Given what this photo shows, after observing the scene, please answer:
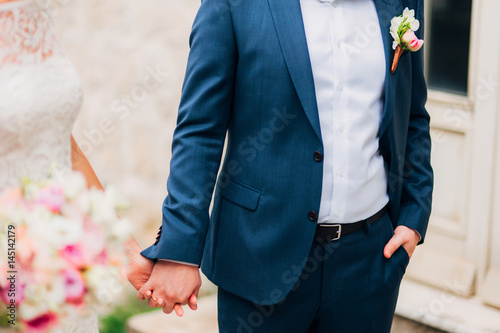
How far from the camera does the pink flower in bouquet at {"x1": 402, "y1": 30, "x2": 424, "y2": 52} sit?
1.85 meters

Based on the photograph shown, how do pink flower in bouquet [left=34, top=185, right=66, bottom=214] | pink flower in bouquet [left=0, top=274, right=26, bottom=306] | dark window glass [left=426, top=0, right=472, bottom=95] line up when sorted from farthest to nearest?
dark window glass [left=426, top=0, right=472, bottom=95], pink flower in bouquet [left=34, top=185, right=66, bottom=214], pink flower in bouquet [left=0, top=274, right=26, bottom=306]

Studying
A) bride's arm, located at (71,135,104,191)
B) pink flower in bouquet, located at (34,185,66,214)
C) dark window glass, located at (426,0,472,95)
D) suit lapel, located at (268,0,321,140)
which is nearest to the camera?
pink flower in bouquet, located at (34,185,66,214)

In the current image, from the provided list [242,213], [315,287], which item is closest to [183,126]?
[242,213]

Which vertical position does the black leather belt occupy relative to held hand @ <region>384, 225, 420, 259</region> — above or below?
above

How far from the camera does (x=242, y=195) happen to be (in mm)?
1887

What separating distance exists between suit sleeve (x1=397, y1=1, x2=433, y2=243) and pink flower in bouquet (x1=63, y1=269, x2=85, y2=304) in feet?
3.55

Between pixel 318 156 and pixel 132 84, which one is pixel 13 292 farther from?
pixel 132 84

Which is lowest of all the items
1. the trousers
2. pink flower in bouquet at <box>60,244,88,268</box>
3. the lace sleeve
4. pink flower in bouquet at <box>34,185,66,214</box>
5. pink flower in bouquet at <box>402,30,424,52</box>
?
the trousers

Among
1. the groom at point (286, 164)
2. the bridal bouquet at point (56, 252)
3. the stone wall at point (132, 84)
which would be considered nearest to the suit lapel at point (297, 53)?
the groom at point (286, 164)

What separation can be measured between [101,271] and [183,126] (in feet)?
2.22

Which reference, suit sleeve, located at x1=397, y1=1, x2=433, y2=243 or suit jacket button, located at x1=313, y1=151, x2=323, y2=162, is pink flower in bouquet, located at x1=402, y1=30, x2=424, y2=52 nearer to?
suit sleeve, located at x1=397, y1=1, x2=433, y2=243

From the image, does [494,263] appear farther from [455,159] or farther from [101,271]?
[101,271]

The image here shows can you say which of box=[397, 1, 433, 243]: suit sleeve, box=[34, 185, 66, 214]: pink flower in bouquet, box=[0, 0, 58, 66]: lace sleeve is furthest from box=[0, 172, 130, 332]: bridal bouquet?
box=[397, 1, 433, 243]: suit sleeve

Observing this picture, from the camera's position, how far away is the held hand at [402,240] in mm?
1969
